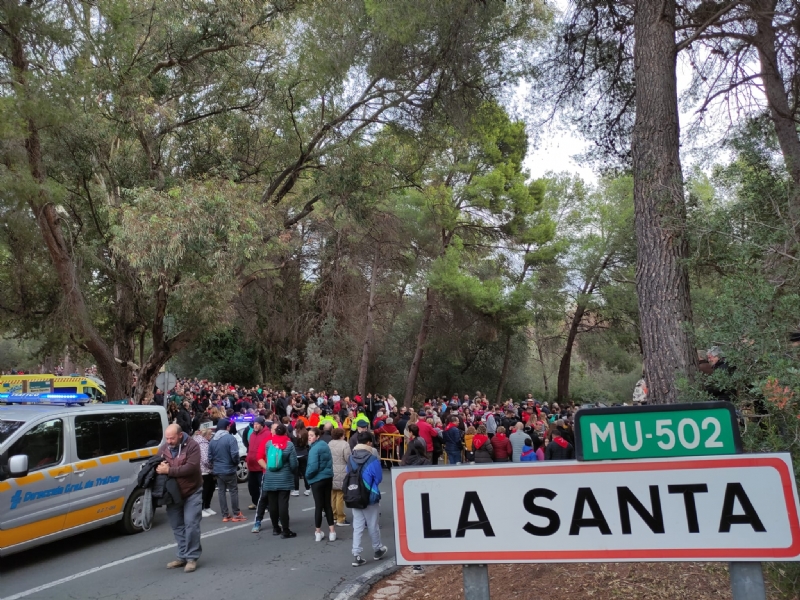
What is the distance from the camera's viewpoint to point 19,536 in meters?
6.39

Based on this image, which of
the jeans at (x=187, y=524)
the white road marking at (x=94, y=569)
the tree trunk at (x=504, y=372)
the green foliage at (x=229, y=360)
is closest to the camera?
the white road marking at (x=94, y=569)

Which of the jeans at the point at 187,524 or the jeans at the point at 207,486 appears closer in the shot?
the jeans at the point at 187,524

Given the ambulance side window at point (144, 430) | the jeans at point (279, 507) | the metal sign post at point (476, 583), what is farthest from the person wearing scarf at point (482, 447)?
the metal sign post at point (476, 583)

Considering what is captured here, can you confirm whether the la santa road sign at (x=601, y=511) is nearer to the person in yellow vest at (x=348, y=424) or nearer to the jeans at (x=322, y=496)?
the jeans at (x=322, y=496)

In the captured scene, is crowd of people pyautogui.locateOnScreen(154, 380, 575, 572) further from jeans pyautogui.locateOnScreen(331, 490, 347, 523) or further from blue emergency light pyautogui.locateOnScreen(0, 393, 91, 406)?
blue emergency light pyautogui.locateOnScreen(0, 393, 91, 406)

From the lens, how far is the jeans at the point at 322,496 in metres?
7.68

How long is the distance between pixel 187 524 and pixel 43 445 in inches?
78.4

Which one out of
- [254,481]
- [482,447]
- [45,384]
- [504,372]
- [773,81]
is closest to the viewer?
[773,81]

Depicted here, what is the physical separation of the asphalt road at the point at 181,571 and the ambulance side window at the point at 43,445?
115 cm

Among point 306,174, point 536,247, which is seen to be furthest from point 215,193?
point 536,247

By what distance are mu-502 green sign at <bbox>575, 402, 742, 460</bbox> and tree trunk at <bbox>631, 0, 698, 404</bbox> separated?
451 cm

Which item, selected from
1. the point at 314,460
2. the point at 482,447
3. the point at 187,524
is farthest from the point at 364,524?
the point at 482,447

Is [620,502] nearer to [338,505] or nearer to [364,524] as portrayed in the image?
[364,524]

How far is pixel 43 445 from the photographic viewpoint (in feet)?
22.5
